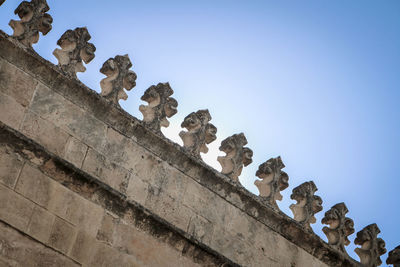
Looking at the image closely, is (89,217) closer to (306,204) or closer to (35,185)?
(35,185)

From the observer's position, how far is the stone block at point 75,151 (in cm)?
778

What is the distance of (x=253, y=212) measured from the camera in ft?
29.3

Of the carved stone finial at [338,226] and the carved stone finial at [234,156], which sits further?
the carved stone finial at [338,226]

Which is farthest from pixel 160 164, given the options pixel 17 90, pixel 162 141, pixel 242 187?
pixel 17 90

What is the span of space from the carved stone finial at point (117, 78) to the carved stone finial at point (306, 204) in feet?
8.76

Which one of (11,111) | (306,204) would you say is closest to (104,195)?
(11,111)

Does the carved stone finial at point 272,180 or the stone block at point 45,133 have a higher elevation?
the carved stone finial at point 272,180

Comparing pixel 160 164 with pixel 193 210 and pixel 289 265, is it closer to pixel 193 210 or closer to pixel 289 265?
pixel 193 210

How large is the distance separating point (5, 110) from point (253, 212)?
10.6 feet

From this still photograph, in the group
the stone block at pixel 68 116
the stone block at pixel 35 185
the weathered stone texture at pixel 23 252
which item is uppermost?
the stone block at pixel 68 116

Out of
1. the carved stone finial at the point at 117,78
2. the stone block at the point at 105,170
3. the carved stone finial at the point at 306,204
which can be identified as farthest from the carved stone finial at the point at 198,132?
the carved stone finial at the point at 306,204

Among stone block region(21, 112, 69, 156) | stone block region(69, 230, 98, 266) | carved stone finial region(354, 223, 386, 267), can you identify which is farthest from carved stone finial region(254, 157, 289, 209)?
stone block region(21, 112, 69, 156)

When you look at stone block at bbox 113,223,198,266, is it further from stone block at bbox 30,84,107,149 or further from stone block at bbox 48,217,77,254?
stone block at bbox 30,84,107,149

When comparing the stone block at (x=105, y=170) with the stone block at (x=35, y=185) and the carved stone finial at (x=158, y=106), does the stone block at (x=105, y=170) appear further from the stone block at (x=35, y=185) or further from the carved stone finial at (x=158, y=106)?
the carved stone finial at (x=158, y=106)
